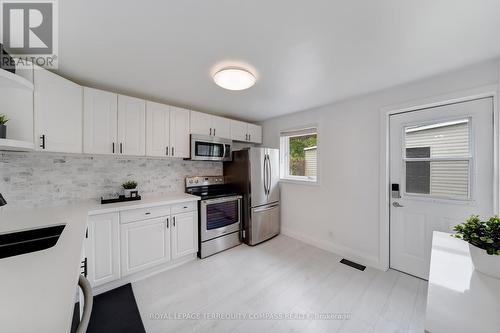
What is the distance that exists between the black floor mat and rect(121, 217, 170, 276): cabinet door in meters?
0.22

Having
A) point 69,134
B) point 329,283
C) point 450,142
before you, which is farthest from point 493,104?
point 69,134

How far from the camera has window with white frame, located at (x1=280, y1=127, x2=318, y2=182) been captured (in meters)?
3.28

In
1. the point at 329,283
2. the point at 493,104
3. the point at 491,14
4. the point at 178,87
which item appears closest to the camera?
the point at 491,14

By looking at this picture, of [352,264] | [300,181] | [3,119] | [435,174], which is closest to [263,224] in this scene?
[300,181]

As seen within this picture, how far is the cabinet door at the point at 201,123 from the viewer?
2.92 metres

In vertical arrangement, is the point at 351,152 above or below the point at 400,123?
below

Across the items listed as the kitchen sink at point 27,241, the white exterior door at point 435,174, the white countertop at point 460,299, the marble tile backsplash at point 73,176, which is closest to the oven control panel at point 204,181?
the marble tile backsplash at point 73,176

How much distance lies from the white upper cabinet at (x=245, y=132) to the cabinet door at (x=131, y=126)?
1.48 meters

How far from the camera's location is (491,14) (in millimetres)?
1202

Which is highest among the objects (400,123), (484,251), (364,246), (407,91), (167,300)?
(407,91)

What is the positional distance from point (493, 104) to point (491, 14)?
1.00 m

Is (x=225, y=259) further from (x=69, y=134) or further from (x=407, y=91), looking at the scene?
(x=407, y=91)

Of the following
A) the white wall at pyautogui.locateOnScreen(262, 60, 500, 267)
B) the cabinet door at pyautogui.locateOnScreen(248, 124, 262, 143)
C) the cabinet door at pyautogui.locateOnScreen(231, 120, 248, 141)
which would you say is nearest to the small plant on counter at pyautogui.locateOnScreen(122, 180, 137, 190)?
the cabinet door at pyautogui.locateOnScreen(231, 120, 248, 141)

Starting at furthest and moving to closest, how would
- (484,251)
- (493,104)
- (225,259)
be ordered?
1. (225,259)
2. (493,104)
3. (484,251)
